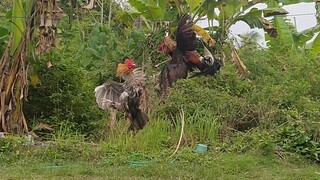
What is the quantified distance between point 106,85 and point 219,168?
1.59 metres

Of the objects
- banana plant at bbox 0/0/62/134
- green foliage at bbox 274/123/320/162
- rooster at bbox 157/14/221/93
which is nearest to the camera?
rooster at bbox 157/14/221/93

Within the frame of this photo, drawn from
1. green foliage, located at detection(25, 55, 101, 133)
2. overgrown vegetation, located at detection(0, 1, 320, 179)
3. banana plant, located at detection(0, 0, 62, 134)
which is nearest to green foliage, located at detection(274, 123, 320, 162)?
overgrown vegetation, located at detection(0, 1, 320, 179)

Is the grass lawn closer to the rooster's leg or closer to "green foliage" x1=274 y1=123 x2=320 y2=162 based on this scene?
"green foliage" x1=274 y1=123 x2=320 y2=162

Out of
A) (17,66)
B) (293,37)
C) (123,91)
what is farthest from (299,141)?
(293,37)

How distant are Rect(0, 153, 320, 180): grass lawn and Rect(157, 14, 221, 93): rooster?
3.27 feet

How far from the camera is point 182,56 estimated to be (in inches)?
208

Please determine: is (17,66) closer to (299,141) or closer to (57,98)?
(57,98)

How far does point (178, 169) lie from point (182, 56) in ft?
4.53

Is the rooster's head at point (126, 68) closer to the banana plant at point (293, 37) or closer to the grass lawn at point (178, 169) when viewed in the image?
the grass lawn at point (178, 169)

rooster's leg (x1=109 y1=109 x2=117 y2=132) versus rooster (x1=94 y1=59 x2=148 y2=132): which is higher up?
rooster (x1=94 y1=59 x2=148 y2=132)

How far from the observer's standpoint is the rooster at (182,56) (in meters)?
5.07

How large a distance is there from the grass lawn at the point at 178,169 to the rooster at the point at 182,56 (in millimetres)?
997

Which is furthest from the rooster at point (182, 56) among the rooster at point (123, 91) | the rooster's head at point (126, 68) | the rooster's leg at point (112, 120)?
the rooster's leg at point (112, 120)

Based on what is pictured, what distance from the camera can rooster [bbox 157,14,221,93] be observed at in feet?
16.6
